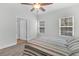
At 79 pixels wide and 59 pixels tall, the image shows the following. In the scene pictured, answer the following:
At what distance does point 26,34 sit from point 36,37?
161 millimetres

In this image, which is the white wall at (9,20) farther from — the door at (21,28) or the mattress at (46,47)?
the mattress at (46,47)

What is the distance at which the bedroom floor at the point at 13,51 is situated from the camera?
1.39 m

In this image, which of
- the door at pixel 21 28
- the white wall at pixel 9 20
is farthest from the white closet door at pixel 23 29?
the white wall at pixel 9 20

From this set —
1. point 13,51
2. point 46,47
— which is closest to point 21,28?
point 13,51

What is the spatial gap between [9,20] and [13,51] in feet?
1.51

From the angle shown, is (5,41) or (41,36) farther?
(41,36)

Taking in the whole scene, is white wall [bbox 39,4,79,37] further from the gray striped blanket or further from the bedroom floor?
the bedroom floor

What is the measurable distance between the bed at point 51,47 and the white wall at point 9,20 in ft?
0.92

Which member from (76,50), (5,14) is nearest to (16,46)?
(5,14)

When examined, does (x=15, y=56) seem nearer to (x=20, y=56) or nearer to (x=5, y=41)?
(x=20, y=56)

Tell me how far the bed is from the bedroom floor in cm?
8

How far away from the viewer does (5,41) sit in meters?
1.40

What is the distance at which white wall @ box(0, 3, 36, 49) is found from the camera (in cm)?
138

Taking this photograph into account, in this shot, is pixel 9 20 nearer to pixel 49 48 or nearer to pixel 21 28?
pixel 21 28
